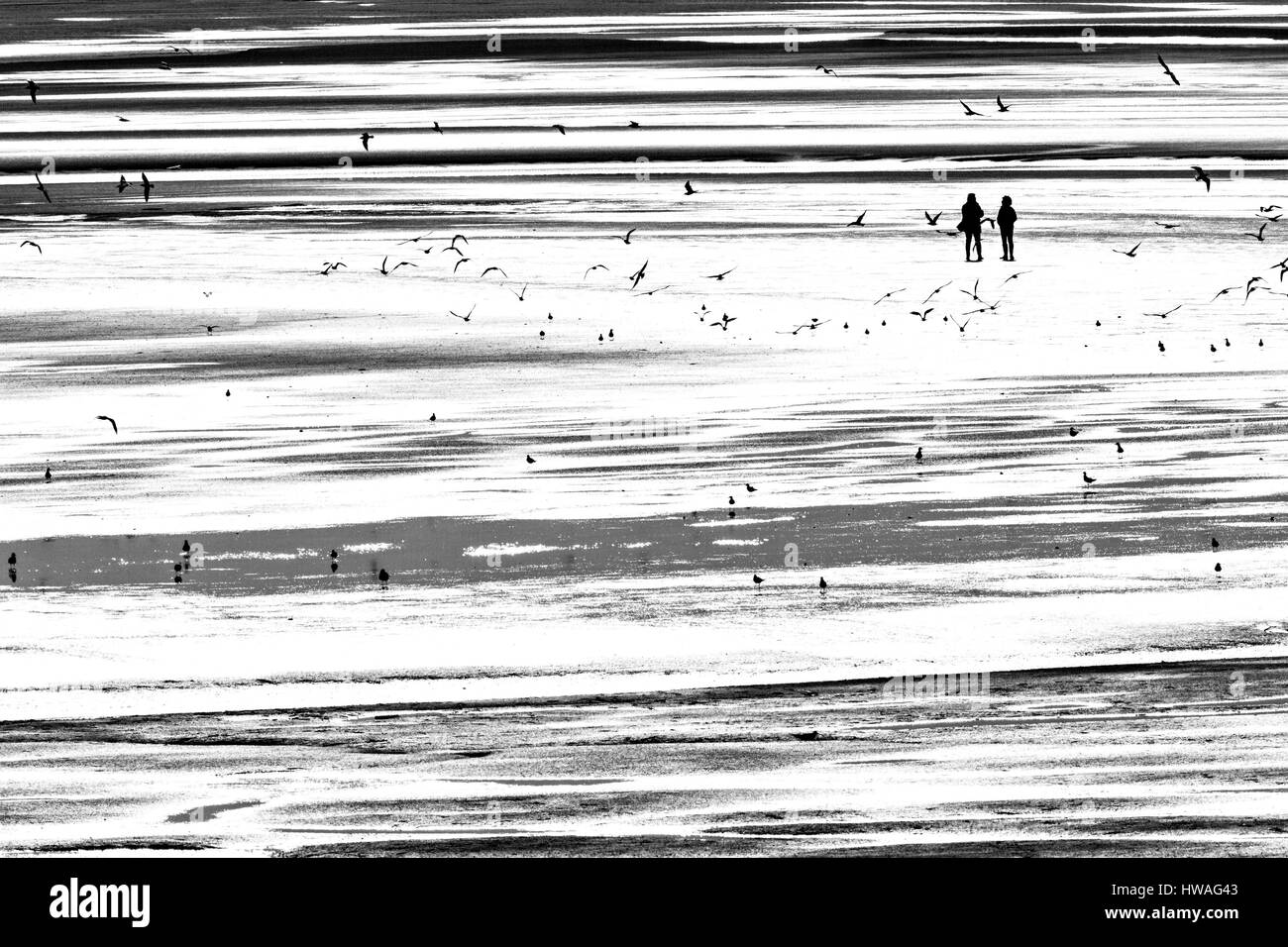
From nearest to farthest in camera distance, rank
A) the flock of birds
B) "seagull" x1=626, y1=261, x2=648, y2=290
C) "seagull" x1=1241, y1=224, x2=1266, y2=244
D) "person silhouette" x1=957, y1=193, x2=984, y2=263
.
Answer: the flock of birds < "seagull" x1=626, y1=261, x2=648, y2=290 < "person silhouette" x1=957, y1=193, x2=984, y2=263 < "seagull" x1=1241, y1=224, x2=1266, y2=244

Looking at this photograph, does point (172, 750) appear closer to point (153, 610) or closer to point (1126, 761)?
point (153, 610)

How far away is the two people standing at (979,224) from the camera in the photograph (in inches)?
1086

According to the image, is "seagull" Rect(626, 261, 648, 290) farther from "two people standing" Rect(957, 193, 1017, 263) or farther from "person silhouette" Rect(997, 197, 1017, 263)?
"person silhouette" Rect(997, 197, 1017, 263)

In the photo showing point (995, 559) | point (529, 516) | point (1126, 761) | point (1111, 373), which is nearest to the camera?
point (1126, 761)

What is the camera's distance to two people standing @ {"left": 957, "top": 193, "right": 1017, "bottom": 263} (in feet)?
90.5

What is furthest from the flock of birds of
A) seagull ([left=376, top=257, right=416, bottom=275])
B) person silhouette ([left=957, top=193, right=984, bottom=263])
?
person silhouette ([left=957, top=193, right=984, bottom=263])

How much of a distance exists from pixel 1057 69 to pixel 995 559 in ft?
164

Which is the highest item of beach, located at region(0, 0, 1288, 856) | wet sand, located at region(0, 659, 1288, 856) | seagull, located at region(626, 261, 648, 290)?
seagull, located at region(626, 261, 648, 290)

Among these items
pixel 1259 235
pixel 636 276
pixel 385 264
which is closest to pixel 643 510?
pixel 636 276

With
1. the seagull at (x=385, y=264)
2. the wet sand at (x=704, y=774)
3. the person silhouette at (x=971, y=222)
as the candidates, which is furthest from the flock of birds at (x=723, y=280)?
the wet sand at (x=704, y=774)

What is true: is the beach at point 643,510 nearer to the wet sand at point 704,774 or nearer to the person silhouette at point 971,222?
the wet sand at point 704,774

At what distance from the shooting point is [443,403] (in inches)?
735
